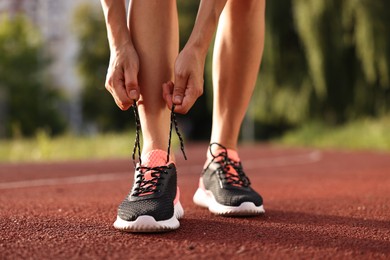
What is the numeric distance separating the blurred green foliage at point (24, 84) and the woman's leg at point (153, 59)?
24.2 metres

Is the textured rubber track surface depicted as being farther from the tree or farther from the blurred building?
the blurred building

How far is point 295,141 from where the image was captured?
47.0 feet

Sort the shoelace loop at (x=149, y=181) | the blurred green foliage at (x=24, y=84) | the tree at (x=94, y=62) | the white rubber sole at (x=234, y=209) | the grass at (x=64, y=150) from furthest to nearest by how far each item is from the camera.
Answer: the tree at (x=94, y=62) → the blurred green foliage at (x=24, y=84) → the grass at (x=64, y=150) → the white rubber sole at (x=234, y=209) → the shoelace loop at (x=149, y=181)

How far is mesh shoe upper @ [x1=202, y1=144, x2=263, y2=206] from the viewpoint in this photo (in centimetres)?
206

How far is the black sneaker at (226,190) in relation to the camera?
6.68 feet

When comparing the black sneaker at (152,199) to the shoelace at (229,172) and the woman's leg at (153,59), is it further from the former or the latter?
the shoelace at (229,172)

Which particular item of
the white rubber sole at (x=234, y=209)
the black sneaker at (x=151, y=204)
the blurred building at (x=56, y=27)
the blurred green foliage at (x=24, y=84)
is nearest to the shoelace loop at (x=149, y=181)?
the black sneaker at (x=151, y=204)

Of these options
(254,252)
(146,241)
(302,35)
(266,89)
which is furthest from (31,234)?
(266,89)

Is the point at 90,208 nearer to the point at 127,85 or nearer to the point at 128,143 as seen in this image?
the point at 127,85

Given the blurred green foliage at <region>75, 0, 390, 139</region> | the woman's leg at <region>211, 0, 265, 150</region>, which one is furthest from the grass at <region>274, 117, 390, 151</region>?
the woman's leg at <region>211, 0, 265, 150</region>

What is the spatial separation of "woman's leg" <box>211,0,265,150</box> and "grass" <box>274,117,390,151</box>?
26.4ft

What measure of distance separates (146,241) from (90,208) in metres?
0.73

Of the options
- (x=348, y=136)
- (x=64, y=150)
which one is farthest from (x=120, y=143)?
(x=348, y=136)

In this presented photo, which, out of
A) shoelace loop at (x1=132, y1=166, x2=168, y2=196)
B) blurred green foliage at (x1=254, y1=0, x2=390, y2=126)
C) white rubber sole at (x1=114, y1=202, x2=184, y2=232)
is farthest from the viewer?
blurred green foliage at (x1=254, y1=0, x2=390, y2=126)
